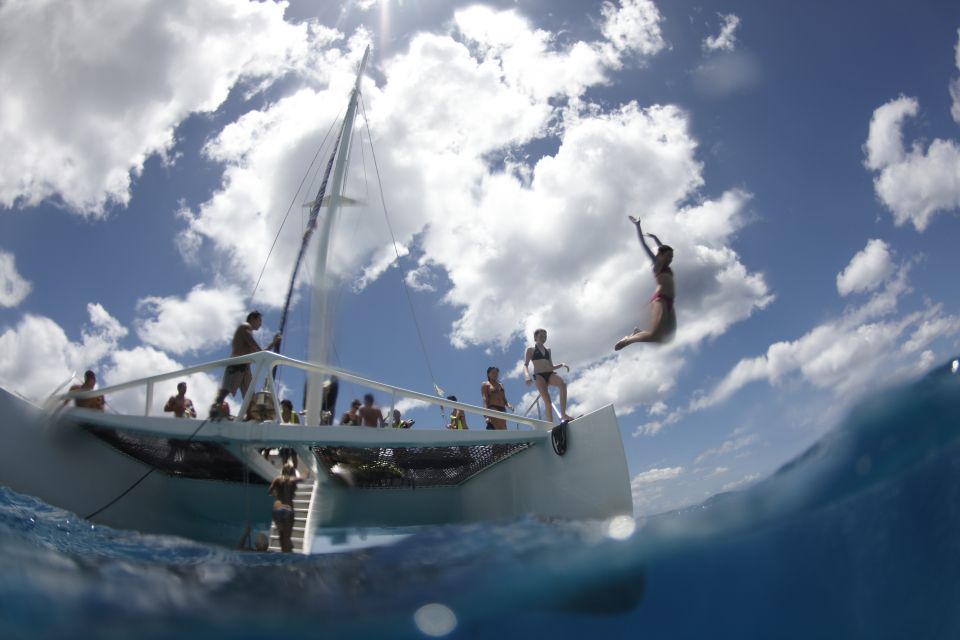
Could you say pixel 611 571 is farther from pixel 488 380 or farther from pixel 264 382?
pixel 264 382

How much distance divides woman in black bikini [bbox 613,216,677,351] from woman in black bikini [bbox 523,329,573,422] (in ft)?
7.54

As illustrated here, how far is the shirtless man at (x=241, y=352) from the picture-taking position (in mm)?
8266

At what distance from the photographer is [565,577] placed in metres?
7.61

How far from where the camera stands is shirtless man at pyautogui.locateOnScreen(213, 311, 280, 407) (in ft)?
27.1

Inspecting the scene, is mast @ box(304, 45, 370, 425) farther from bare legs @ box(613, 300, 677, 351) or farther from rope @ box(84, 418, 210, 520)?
bare legs @ box(613, 300, 677, 351)

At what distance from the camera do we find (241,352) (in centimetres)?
848

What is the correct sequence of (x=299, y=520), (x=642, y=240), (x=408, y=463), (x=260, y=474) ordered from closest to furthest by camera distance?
1. (x=642, y=240)
2. (x=260, y=474)
3. (x=299, y=520)
4. (x=408, y=463)

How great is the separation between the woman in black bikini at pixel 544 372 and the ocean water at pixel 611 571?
1.92m

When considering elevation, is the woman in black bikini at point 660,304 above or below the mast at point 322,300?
below

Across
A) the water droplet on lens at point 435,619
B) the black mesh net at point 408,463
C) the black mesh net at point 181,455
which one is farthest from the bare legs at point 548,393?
the black mesh net at point 181,455

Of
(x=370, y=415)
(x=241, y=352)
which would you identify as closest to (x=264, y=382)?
(x=241, y=352)

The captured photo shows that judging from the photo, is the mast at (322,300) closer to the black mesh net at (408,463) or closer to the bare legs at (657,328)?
the black mesh net at (408,463)

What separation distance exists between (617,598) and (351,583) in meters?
4.74

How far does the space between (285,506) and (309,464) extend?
4.93 ft
